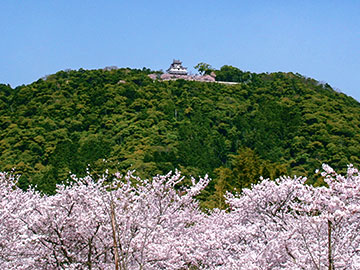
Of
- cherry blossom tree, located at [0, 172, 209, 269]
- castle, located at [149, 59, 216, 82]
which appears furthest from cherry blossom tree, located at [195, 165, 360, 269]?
castle, located at [149, 59, 216, 82]

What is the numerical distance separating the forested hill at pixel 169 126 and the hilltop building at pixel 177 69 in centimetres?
1376

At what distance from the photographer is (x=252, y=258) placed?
10922 millimetres

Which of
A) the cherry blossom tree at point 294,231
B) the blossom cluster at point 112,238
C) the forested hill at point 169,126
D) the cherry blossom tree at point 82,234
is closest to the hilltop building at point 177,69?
the forested hill at point 169,126

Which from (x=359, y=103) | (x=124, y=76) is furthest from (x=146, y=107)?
(x=359, y=103)

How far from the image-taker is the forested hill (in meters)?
45.5

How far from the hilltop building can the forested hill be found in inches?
542

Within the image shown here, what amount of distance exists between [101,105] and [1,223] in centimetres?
5015

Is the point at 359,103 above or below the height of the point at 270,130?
above

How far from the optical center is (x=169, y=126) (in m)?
54.5

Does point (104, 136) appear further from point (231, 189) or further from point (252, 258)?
point (252, 258)

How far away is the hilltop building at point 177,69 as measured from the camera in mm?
84688

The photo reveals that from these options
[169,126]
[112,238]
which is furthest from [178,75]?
[112,238]

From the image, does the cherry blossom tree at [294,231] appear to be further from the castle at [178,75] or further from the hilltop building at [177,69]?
the hilltop building at [177,69]

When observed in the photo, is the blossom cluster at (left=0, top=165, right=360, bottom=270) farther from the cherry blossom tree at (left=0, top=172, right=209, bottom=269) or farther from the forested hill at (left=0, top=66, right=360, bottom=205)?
the forested hill at (left=0, top=66, right=360, bottom=205)
